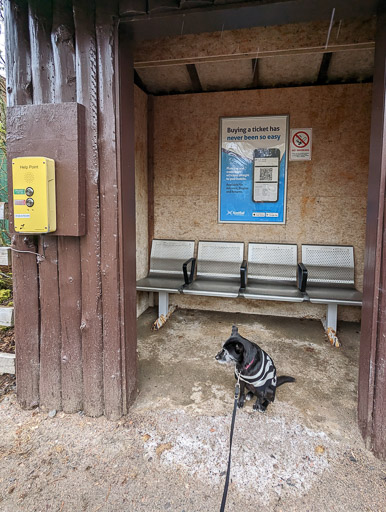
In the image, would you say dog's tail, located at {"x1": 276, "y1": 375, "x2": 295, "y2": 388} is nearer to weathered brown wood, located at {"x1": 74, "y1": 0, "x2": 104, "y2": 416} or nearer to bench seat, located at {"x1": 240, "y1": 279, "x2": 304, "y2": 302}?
bench seat, located at {"x1": 240, "y1": 279, "x2": 304, "y2": 302}

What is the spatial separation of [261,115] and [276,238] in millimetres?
1583

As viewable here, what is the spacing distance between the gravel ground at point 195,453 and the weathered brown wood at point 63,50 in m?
2.17

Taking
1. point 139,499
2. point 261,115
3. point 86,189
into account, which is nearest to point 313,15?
point 86,189

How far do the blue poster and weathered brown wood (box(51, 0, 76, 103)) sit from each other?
2430 millimetres

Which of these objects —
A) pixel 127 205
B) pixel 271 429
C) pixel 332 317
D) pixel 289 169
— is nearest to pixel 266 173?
pixel 289 169

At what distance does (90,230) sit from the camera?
2059 mm

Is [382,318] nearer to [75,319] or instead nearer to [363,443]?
[363,443]

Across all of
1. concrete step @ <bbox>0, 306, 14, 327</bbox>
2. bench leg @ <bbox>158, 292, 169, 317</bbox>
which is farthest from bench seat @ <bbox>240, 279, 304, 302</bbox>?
concrete step @ <bbox>0, 306, 14, 327</bbox>

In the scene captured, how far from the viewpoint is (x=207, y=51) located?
89.4 inches

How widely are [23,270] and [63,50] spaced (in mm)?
1457

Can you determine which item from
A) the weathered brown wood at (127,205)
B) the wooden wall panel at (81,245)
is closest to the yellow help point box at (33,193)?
the wooden wall panel at (81,245)

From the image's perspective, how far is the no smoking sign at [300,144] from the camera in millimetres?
3920

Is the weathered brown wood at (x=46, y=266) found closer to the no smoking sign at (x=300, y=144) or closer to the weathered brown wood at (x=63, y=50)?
the weathered brown wood at (x=63, y=50)

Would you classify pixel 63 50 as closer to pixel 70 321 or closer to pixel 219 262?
pixel 70 321
